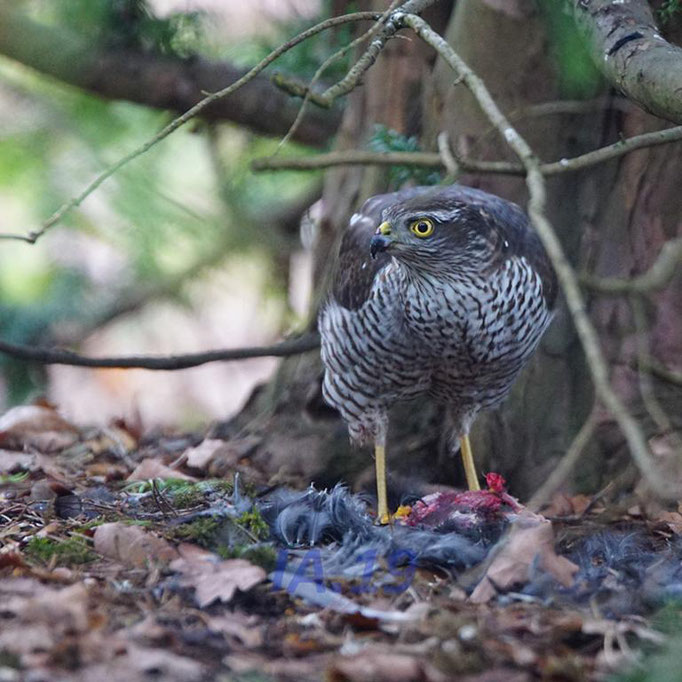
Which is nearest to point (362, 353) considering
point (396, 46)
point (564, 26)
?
point (564, 26)

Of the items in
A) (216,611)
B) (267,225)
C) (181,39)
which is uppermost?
(181,39)

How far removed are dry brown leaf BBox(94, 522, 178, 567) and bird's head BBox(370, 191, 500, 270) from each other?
1.37 meters

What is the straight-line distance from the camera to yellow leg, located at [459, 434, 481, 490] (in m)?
4.90

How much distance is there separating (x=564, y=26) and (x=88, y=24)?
281 centimetres

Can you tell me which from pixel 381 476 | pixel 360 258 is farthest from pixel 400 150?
pixel 381 476

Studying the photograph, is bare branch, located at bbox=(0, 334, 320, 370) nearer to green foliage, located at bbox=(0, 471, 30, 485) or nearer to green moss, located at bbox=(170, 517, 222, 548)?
green foliage, located at bbox=(0, 471, 30, 485)

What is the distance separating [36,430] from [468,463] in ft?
7.58

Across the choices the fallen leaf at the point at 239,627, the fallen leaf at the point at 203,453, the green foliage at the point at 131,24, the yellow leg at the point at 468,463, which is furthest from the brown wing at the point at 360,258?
the green foliage at the point at 131,24

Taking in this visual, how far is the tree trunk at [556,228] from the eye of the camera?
5043mm

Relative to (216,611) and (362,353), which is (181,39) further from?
(216,611)

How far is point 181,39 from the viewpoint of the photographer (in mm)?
6082

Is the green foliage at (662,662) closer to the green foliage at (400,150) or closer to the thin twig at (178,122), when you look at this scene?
the thin twig at (178,122)

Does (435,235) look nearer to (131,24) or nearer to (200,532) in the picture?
(200,532)

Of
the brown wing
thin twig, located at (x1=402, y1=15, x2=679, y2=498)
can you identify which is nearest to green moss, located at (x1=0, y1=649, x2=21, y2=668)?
thin twig, located at (x1=402, y1=15, x2=679, y2=498)
